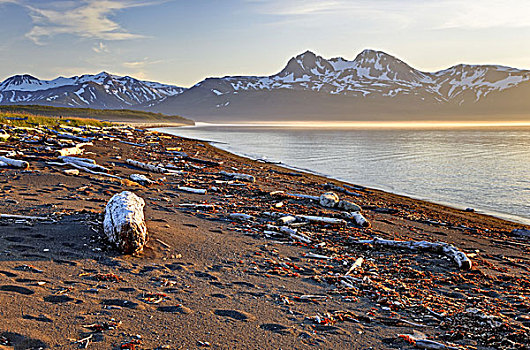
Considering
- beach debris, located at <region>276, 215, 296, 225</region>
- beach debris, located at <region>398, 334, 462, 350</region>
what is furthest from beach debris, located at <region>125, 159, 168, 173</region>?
beach debris, located at <region>398, 334, 462, 350</region>

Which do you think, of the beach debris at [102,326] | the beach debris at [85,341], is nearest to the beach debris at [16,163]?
the beach debris at [102,326]

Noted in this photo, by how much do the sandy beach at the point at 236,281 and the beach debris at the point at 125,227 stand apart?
8.6 inches

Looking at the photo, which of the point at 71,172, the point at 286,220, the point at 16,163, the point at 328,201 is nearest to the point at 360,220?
the point at 328,201

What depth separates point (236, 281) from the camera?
20.0 ft

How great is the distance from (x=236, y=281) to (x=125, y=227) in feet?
6.77

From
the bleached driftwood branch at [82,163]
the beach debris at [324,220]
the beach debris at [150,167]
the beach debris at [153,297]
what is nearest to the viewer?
the beach debris at [153,297]

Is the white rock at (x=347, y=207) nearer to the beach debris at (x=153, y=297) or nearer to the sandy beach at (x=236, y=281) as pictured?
the sandy beach at (x=236, y=281)

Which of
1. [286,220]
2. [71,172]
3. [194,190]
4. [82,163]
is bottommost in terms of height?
[286,220]

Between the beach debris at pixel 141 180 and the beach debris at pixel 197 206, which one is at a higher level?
the beach debris at pixel 141 180

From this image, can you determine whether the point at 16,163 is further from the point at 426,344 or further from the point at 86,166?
the point at 426,344

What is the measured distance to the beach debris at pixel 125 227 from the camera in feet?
20.7

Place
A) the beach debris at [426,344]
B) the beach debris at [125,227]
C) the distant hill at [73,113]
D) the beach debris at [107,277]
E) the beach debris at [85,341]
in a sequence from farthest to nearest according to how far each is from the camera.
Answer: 1. the distant hill at [73,113]
2. the beach debris at [125,227]
3. the beach debris at [107,277]
4. the beach debris at [426,344]
5. the beach debris at [85,341]

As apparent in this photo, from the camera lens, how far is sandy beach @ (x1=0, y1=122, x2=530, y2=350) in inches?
173

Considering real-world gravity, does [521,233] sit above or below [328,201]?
below
